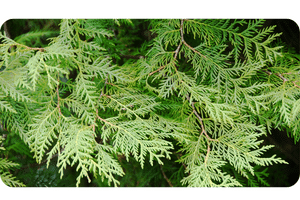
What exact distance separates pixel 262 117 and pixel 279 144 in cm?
40

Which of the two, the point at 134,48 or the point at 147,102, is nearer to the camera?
the point at 147,102

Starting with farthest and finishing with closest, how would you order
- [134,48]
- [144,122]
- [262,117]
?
[134,48] < [262,117] < [144,122]

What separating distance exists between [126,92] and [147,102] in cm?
11

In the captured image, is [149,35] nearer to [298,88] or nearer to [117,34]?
[117,34]

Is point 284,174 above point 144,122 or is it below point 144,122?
below

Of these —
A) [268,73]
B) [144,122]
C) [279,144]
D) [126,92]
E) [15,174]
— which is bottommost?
[15,174]

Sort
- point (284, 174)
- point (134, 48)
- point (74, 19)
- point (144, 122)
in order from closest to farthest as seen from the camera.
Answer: point (144, 122), point (74, 19), point (284, 174), point (134, 48)

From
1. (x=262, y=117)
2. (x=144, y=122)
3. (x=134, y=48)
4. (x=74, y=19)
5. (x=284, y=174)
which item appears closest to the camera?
(x=144, y=122)

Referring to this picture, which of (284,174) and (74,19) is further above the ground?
(74,19)

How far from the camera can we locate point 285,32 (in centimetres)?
113

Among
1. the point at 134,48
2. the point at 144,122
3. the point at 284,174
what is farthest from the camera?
the point at 134,48

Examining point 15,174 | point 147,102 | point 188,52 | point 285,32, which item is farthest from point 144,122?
point 15,174

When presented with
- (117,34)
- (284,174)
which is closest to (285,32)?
(284,174)

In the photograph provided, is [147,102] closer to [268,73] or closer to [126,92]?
[126,92]
